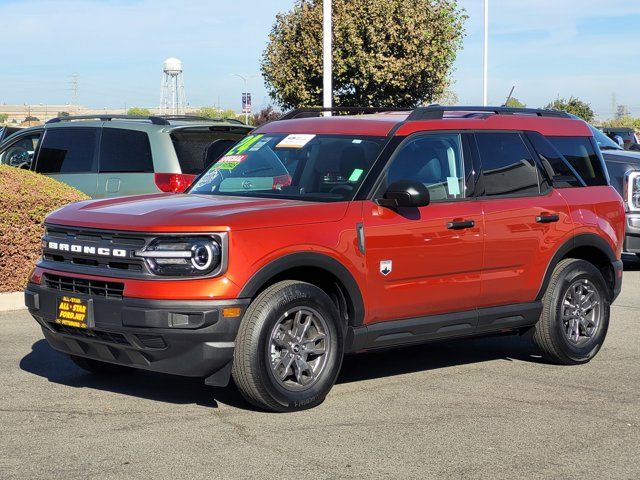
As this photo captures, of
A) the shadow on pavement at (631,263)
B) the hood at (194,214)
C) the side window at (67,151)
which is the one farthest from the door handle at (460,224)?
the shadow on pavement at (631,263)

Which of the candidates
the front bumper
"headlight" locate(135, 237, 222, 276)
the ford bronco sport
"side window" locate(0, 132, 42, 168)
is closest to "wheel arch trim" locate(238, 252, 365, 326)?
the ford bronco sport

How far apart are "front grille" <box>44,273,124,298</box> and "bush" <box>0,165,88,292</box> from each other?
4620 mm

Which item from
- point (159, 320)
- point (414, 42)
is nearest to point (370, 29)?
point (414, 42)

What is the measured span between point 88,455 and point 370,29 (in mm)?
30047

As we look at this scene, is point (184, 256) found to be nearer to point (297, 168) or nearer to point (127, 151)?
point (297, 168)

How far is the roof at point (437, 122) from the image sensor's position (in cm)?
744

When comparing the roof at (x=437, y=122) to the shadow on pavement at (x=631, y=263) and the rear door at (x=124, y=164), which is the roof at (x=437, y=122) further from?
the shadow on pavement at (x=631, y=263)

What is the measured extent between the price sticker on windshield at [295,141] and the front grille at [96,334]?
2.03 meters

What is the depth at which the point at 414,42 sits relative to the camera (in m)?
34.8

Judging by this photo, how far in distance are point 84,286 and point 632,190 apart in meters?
9.84

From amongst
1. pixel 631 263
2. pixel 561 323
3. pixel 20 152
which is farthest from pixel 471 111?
pixel 20 152

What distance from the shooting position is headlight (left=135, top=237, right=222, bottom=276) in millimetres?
6184

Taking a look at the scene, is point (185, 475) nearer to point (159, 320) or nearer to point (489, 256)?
point (159, 320)

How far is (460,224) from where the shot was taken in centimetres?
736
